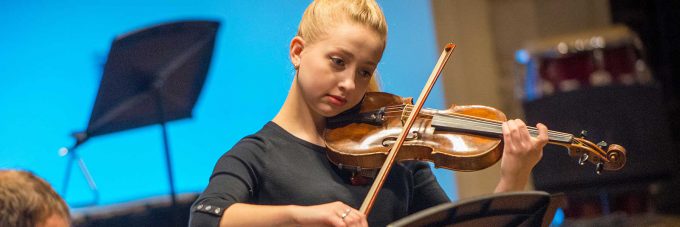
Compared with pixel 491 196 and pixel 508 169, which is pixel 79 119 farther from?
pixel 491 196

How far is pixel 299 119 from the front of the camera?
1505 mm

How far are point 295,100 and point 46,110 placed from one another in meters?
0.74

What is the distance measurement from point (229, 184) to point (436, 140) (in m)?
0.37

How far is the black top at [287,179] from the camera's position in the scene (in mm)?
1364

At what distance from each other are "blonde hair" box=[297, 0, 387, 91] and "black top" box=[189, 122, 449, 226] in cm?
17

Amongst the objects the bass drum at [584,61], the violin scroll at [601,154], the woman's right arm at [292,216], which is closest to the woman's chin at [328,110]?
the woman's right arm at [292,216]

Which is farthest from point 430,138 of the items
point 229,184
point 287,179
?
point 229,184

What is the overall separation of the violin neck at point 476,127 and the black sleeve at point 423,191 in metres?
0.13

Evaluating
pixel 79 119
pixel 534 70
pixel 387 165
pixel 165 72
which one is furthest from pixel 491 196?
pixel 534 70

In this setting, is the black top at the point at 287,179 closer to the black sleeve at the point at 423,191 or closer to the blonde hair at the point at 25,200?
the black sleeve at the point at 423,191

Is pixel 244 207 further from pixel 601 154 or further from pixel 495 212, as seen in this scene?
pixel 601 154

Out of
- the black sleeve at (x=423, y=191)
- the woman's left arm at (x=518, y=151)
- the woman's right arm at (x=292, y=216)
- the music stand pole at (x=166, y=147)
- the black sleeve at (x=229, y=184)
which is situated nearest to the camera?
the woman's right arm at (x=292, y=216)

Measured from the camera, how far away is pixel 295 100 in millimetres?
1505

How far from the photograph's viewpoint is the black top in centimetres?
136
